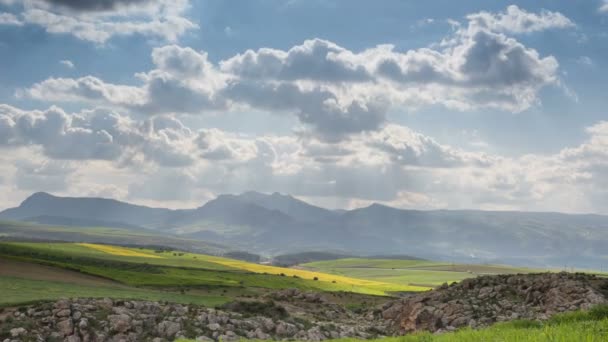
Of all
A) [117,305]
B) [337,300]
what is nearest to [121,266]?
[337,300]

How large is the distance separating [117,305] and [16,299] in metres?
8.07

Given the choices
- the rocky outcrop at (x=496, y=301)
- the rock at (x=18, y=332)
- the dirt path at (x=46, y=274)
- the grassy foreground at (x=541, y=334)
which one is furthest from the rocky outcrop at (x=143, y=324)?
the dirt path at (x=46, y=274)

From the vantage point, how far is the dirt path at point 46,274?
242ft

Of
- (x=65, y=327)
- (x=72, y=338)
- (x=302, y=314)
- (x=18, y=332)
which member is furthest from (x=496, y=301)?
(x=18, y=332)

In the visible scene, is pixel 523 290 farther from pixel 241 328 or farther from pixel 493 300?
pixel 241 328

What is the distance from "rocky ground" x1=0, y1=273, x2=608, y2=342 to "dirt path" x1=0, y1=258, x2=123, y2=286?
26.6 meters

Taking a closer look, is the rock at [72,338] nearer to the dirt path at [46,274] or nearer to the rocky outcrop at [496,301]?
the rocky outcrop at [496,301]

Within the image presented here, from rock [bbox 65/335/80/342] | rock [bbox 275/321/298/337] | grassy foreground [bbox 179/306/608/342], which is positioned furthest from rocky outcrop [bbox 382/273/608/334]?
rock [bbox 65/335/80/342]

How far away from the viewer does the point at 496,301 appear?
209 ft

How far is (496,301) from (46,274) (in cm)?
6101

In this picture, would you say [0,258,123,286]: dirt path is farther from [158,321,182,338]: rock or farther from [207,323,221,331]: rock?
[207,323,221,331]: rock

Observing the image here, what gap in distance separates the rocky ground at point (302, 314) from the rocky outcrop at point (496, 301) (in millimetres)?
102

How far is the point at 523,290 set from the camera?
6575cm

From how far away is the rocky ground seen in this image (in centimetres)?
3906
